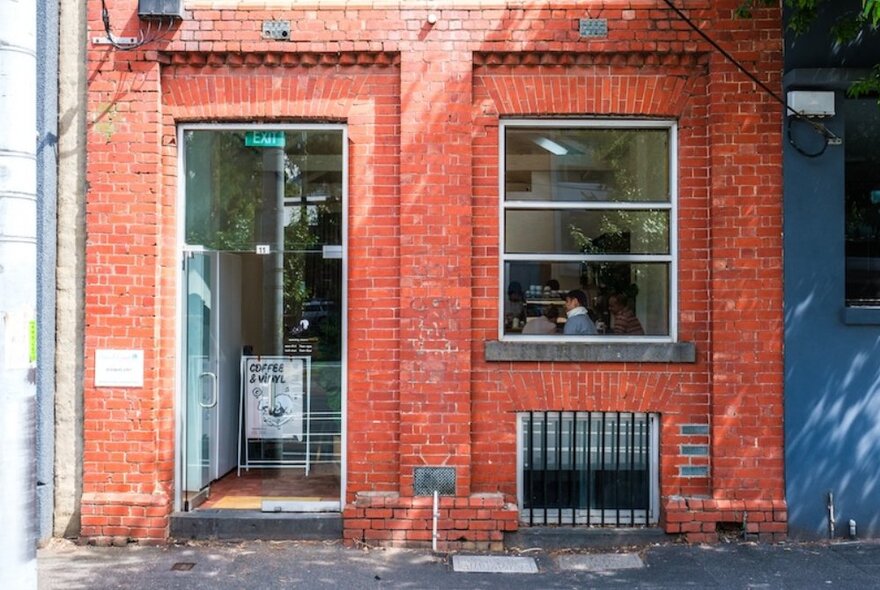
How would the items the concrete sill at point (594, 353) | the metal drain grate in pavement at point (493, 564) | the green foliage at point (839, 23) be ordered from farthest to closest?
the concrete sill at point (594, 353) → the green foliage at point (839, 23) → the metal drain grate in pavement at point (493, 564)

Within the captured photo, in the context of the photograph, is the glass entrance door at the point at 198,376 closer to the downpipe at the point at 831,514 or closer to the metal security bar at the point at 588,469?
the metal security bar at the point at 588,469

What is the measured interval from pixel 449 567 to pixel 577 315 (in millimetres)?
2429

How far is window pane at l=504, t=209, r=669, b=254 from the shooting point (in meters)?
7.49

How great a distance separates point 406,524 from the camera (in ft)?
23.3

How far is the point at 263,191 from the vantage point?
768 centimetres

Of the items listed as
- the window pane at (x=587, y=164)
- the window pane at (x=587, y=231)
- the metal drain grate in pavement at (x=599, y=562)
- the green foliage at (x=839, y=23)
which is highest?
the green foliage at (x=839, y=23)

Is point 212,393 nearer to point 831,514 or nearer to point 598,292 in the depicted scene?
point 598,292

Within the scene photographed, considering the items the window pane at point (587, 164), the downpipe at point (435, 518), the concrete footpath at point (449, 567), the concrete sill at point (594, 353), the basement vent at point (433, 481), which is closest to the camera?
the concrete footpath at point (449, 567)

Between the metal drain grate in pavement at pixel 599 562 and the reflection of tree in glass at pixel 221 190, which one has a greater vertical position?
the reflection of tree in glass at pixel 221 190

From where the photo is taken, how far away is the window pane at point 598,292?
24.6 ft

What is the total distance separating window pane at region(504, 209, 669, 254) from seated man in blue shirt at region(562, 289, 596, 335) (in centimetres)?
39

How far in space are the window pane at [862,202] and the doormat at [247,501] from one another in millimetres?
5068

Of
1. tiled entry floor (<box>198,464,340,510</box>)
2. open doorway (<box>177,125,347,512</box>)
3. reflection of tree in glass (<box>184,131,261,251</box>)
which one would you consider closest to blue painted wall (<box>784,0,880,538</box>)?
open doorway (<box>177,125,347,512</box>)

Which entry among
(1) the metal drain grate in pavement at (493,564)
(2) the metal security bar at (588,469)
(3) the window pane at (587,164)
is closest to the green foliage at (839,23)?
(3) the window pane at (587,164)
